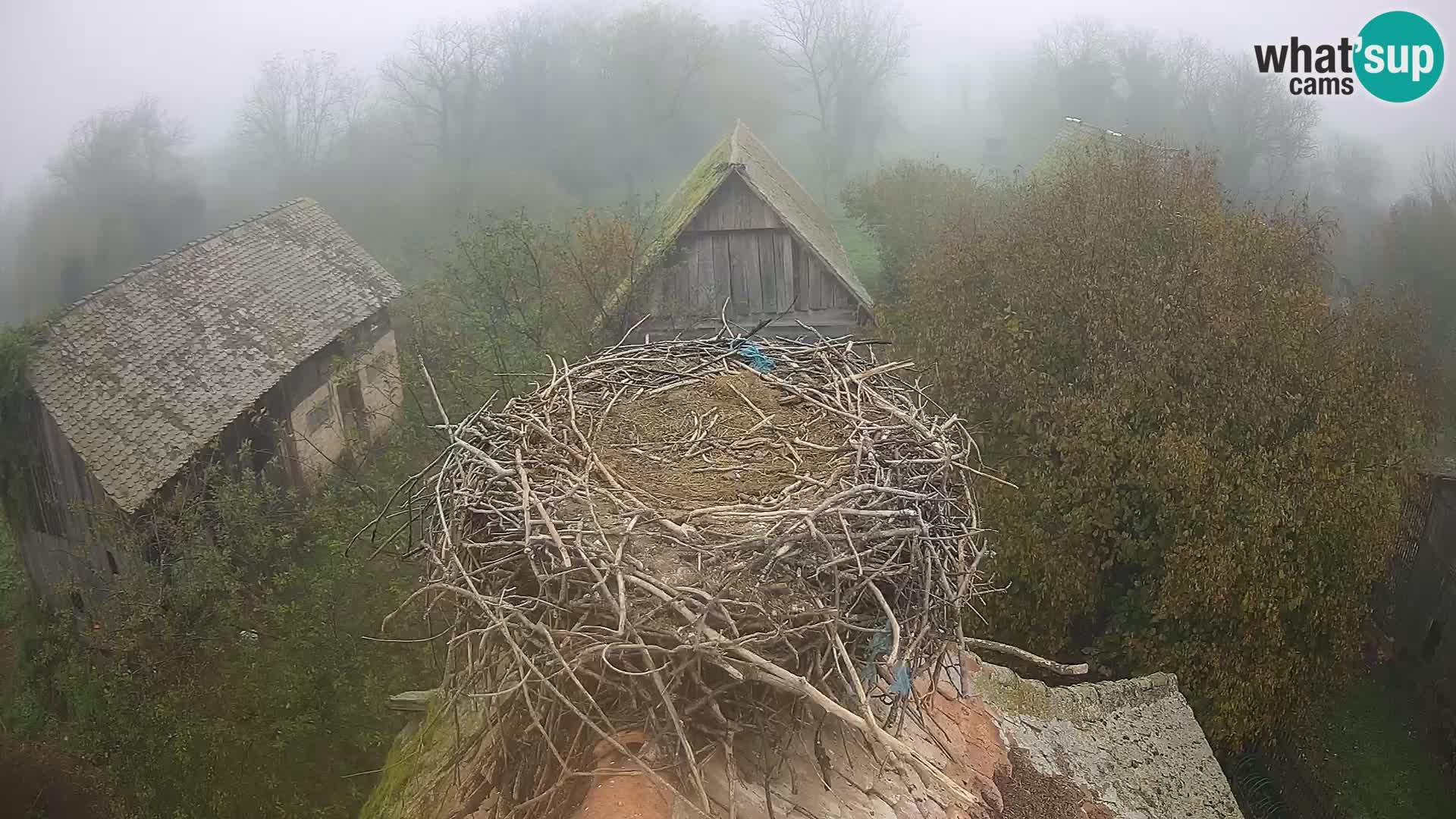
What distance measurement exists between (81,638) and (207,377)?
11.9 feet

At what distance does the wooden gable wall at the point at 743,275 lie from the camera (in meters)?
12.3

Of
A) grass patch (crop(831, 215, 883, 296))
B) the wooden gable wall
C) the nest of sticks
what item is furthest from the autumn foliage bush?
grass patch (crop(831, 215, 883, 296))

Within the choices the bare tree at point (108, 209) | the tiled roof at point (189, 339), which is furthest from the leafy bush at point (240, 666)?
the bare tree at point (108, 209)

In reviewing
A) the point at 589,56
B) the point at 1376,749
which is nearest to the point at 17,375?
the point at 1376,749

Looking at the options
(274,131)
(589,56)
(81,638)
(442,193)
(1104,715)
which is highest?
(589,56)

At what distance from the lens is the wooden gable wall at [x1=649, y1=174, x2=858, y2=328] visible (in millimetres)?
12320

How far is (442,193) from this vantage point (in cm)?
3419

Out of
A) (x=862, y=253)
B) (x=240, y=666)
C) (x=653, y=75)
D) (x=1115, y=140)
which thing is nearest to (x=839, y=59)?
(x=653, y=75)

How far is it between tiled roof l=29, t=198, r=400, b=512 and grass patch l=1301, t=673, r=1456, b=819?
13583mm

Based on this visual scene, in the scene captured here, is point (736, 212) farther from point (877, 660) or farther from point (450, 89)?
point (450, 89)

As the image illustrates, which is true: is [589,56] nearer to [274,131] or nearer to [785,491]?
[274,131]

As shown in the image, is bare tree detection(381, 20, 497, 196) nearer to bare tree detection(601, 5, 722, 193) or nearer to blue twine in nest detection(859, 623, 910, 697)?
bare tree detection(601, 5, 722, 193)

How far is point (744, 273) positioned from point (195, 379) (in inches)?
294

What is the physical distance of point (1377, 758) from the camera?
11188 millimetres
